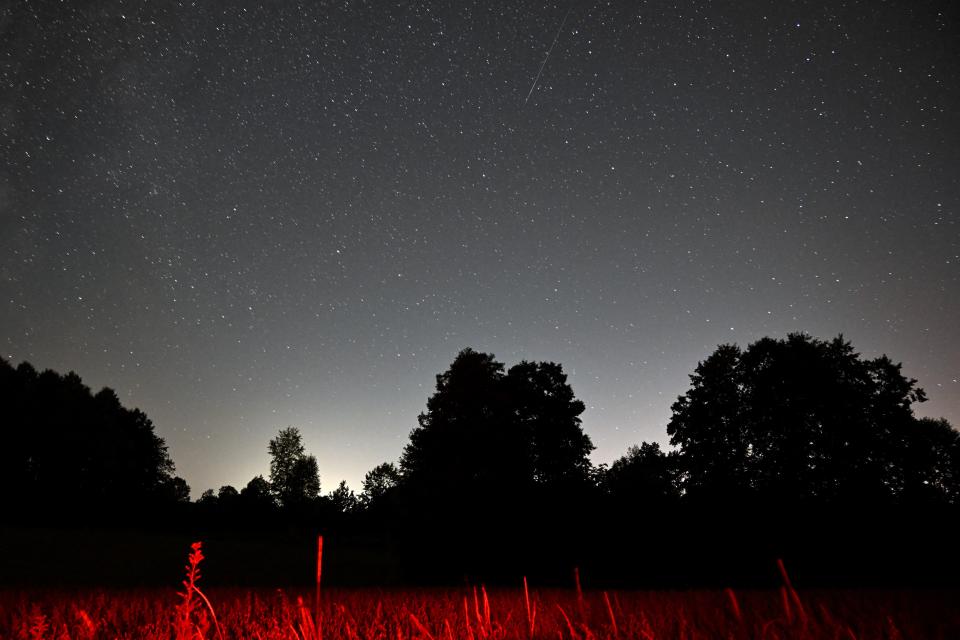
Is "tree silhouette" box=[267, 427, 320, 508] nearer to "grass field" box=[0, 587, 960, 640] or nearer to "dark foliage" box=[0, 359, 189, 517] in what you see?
"dark foliage" box=[0, 359, 189, 517]

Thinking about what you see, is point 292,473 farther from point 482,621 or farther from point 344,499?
point 482,621

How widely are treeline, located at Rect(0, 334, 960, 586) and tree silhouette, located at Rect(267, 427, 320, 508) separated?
33.5 metres

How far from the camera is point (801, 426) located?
24.1m

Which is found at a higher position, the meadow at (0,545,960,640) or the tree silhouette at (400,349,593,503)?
the tree silhouette at (400,349,593,503)

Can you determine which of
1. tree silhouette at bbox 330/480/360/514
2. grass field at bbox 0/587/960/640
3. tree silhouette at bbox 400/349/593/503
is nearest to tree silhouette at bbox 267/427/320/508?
tree silhouette at bbox 330/480/360/514

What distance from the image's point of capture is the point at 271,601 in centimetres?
724

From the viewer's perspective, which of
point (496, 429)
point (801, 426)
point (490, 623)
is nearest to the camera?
point (490, 623)

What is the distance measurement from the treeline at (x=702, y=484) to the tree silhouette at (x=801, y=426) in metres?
0.07

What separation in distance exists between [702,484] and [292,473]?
7205 centimetres

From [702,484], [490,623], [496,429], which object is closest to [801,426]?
[702,484]

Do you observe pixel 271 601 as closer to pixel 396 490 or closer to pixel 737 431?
pixel 396 490

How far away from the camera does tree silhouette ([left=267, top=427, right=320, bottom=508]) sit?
79750 millimetres

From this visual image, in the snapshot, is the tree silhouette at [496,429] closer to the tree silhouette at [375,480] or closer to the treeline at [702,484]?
the treeline at [702,484]

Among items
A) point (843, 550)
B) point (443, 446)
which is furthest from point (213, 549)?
point (843, 550)
